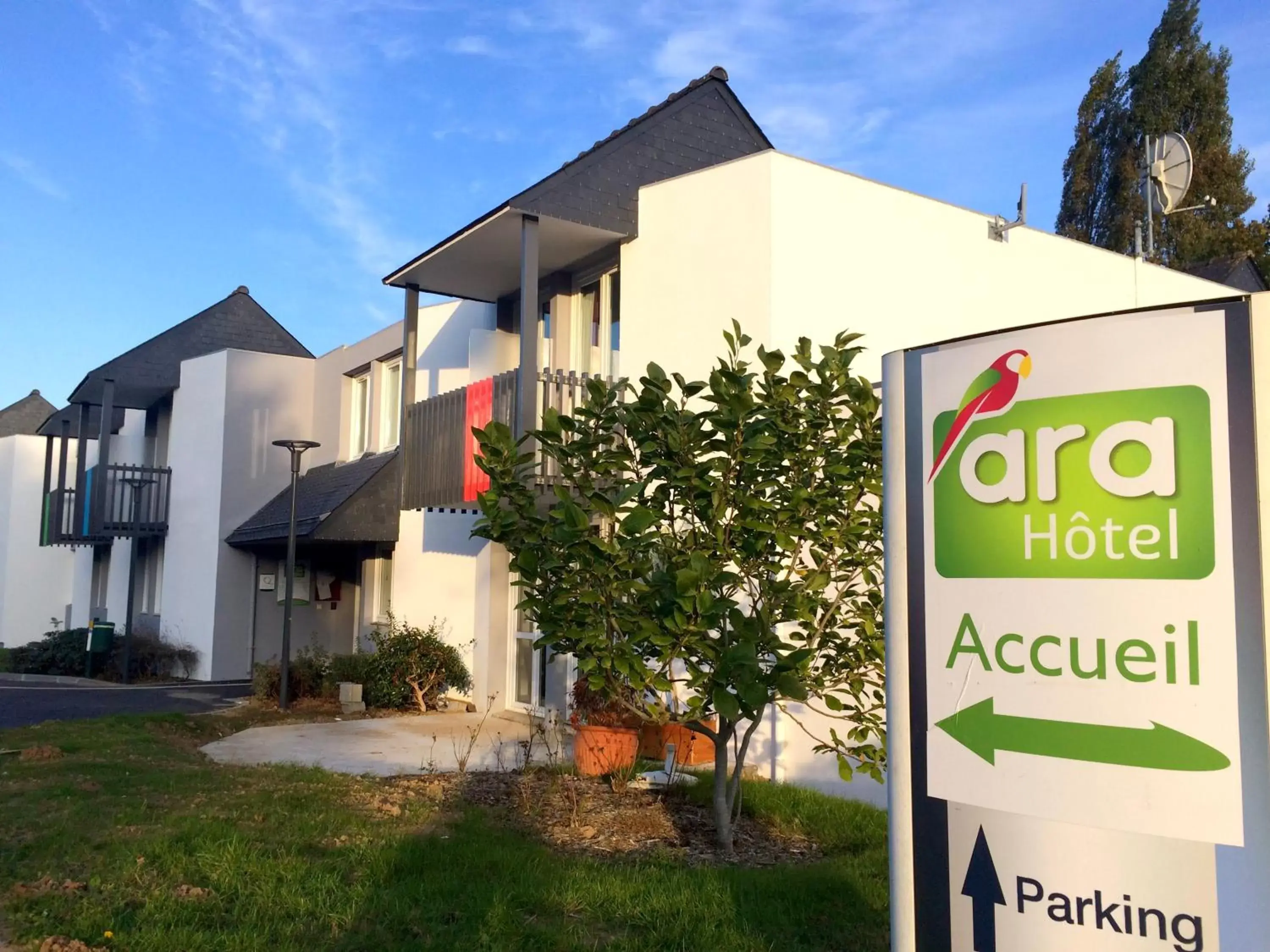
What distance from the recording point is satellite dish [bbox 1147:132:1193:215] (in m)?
14.2

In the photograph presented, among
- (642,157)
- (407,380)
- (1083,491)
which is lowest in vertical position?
(1083,491)

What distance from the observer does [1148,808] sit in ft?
8.45

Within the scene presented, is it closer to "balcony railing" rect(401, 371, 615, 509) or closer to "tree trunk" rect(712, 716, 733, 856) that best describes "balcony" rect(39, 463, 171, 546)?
"balcony railing" rect(401, 371, 615, 509)

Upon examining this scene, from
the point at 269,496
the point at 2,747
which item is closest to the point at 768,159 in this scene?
the point at 2,747

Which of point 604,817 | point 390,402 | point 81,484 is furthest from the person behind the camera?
point 81,484

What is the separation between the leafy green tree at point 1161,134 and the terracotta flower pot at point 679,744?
24.8 meters

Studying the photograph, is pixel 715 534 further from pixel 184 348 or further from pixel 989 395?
pixel 184 348

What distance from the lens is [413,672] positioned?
14.1m

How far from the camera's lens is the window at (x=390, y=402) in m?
17.7

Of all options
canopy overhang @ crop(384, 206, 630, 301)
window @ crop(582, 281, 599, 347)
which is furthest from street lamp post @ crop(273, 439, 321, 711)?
window @ crop(582, 281, 599, 347)

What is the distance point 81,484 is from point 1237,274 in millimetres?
22307

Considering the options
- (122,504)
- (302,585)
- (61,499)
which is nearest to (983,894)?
(302,585)

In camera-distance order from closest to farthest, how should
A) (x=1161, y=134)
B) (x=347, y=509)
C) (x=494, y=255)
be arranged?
(x=494, y=255) < (x=347, y=509) < (x=1161, y=134)

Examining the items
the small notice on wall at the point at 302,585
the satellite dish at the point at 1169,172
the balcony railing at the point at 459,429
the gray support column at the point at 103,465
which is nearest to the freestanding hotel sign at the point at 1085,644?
the balcony railing at the point at 459,429
